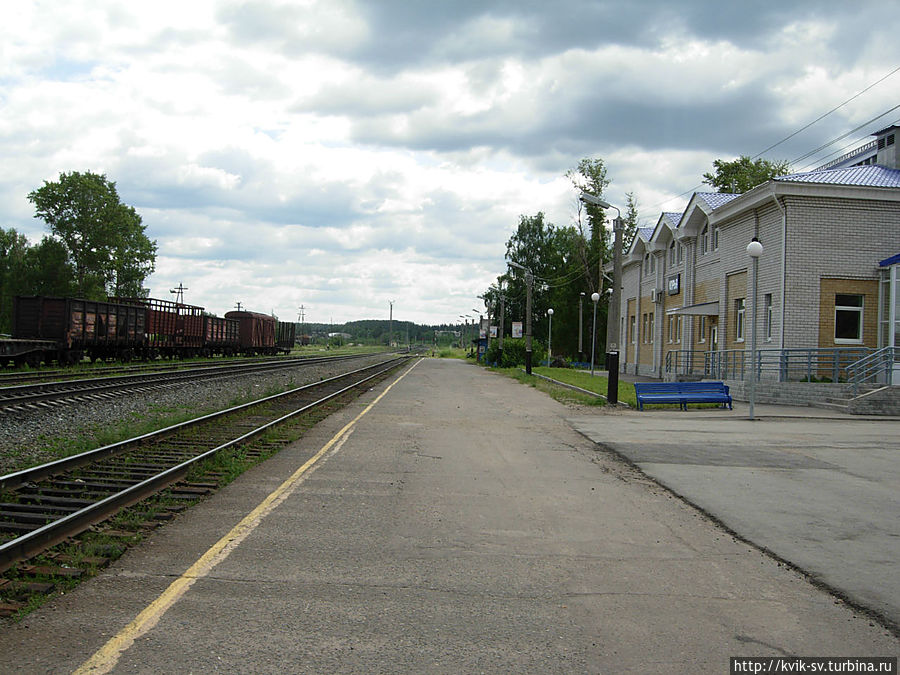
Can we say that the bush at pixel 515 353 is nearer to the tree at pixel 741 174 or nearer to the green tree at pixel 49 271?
the tree at pixel 741 174

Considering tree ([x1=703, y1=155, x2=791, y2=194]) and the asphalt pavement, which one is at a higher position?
tree ([x1=703, y1=155, x2=791, y2=194])

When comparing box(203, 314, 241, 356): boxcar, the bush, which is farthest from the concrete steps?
box(203, 314, 241, 356): boxcar

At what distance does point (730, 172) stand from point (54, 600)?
5839cm

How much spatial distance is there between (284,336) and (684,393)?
54776mm

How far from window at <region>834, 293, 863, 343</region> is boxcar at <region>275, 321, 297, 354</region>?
48957mm

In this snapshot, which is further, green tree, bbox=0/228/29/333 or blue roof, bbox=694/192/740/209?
green tree, bbox=0/228/29/333

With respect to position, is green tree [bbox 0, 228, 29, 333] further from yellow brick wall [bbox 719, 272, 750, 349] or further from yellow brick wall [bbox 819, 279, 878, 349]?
yellow brick wall [bbox 819, 279, 878, 349]

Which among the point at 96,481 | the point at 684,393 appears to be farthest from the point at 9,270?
the point at 96,481

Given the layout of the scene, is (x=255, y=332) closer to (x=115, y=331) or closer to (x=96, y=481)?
(x=115, y=331)

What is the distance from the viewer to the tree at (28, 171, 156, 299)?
211 ft

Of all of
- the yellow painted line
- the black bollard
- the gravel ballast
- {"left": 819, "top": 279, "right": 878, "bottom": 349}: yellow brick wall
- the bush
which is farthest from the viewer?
the bush

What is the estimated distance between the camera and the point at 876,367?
2133 cm

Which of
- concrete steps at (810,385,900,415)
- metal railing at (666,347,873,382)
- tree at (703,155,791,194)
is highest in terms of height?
tree at (703,155,791,194)

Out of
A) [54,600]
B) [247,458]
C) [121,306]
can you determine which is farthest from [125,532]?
[121,306]
